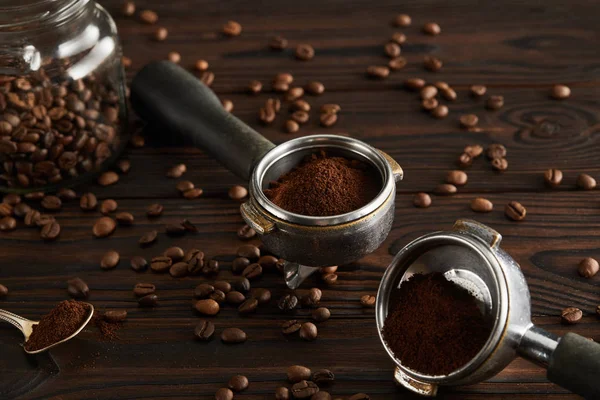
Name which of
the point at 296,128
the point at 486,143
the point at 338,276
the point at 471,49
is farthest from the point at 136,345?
the point at 471,49

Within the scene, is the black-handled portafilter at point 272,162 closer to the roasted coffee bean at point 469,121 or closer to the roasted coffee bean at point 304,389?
the roasted coffee bean at point 304,389

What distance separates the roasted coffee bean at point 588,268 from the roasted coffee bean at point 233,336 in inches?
25.2

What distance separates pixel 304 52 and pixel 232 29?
22 centimetres

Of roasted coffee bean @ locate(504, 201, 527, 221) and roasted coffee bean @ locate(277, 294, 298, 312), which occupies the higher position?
roasted coffee bean @ locate(504, 201, 527, 221)

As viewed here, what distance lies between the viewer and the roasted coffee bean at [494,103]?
2.04m

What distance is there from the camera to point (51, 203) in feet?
5.98

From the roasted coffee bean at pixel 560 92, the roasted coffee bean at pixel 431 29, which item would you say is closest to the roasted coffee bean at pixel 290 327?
the roasted coffee bean at pixel 560 92

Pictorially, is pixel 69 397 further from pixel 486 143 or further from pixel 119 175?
pixel 486 143

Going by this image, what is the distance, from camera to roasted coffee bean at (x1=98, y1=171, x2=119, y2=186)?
189cm

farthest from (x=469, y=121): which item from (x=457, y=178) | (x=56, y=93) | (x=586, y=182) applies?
(x=56, y=93)

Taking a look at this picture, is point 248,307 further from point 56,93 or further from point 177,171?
point 56,93

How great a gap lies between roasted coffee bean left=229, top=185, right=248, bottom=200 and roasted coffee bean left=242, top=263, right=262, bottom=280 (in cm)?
23

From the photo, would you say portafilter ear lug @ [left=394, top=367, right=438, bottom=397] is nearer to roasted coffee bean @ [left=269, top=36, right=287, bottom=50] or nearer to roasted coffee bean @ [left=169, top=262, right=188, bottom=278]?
roasted coffee bean @ [left=169, top=262, right=188, bottom=278]

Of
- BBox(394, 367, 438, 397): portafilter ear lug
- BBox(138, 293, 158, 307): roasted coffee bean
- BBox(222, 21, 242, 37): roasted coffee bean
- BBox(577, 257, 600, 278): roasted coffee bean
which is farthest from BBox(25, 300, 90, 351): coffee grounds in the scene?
BBox(222, 21, 242, 37): roasted coffee bean
